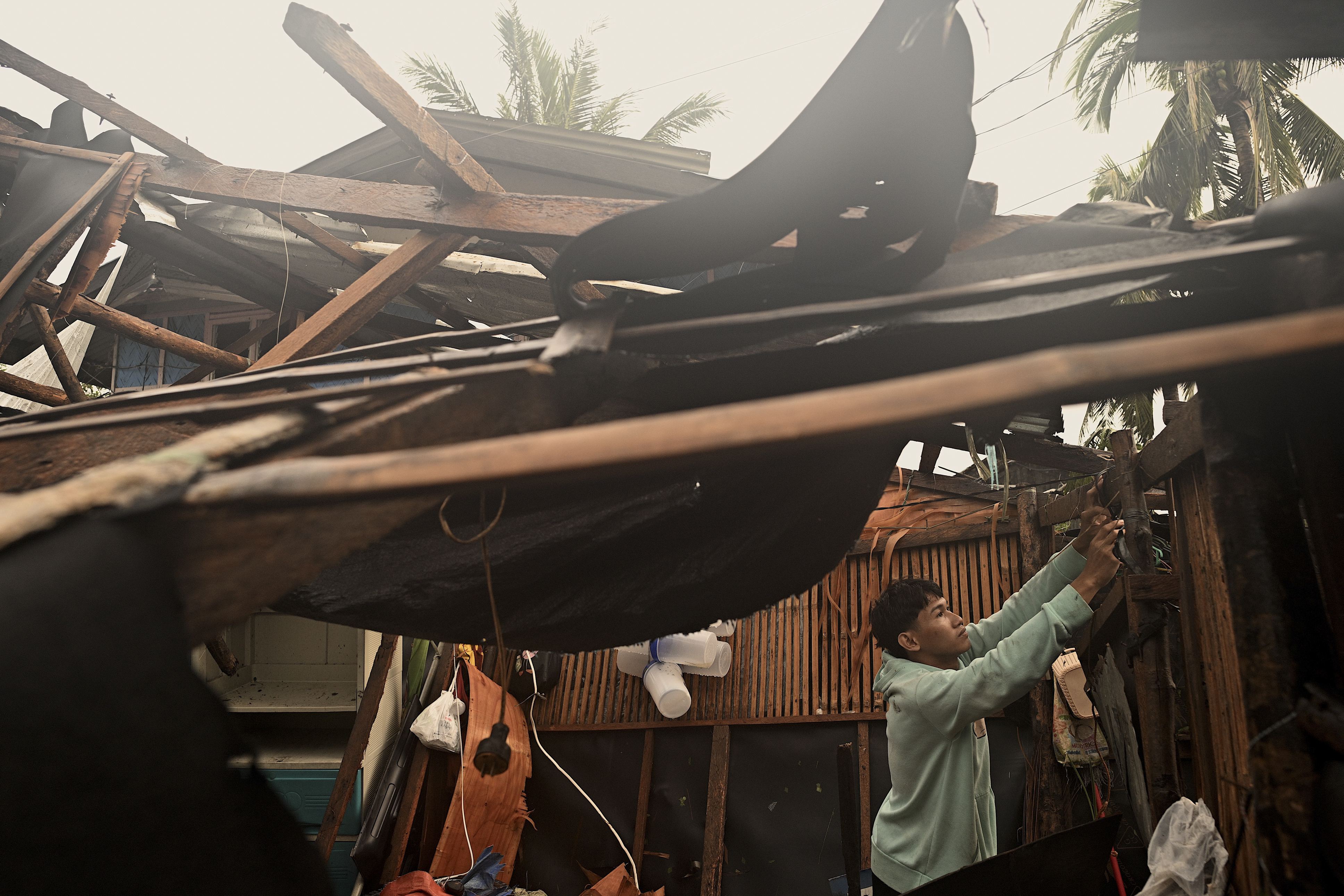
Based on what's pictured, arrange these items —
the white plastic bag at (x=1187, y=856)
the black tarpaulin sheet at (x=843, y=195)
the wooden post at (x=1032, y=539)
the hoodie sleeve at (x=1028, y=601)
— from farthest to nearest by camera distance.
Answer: the wooden post at (x=1032, y=539) < the hoodie sleeve at (x=1028, y=601) < the white plastic bag at (x=1187, y=856) < the black tarpaulin sheet at (x=843, y=195)

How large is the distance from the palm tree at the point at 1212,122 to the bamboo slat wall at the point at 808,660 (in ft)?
37.4

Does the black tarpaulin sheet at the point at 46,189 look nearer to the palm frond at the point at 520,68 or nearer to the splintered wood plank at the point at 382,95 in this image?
the splintered wood plank at the point at 382,95

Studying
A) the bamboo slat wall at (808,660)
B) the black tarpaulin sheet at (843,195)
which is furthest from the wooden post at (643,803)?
the black tarpaulin sheet at (843,195)

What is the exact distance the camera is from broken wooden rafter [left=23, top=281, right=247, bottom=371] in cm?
311

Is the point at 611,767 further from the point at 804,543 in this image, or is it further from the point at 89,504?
the point at 89,504

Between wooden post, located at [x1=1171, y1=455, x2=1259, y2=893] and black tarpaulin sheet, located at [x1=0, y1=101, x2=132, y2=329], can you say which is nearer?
wooden post, located at [x1=1171, y1=455, x2=1259, y2=893]

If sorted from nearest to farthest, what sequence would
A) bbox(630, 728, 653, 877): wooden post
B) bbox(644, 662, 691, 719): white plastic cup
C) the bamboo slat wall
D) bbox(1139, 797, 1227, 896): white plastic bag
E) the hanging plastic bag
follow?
bbox(1139, 797, 1227, 896): white plastic bag → the hanging plastic bag → the bamboo slat wall → bbox(630, 728, 653, 877): wooden post → bbox(644, 662, 691, 719): white plastic cup

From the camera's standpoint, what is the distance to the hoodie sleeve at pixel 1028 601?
140 inches

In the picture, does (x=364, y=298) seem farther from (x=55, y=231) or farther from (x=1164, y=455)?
(x=1164, y=455)

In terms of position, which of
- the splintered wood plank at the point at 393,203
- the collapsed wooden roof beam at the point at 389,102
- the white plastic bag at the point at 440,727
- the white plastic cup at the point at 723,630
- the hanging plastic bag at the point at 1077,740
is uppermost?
the collapsed wooden roof beam at the point at 389,102

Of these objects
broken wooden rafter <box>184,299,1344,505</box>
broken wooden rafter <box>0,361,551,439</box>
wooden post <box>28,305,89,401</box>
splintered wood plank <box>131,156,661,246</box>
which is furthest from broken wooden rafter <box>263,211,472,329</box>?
broken wooden rafter <box>184,299,1344,505</box>

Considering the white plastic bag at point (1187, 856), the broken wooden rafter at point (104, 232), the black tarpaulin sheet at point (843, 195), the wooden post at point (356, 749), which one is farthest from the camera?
the wooden post at point (356, 749)

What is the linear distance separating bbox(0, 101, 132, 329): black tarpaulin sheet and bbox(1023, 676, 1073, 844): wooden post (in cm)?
532

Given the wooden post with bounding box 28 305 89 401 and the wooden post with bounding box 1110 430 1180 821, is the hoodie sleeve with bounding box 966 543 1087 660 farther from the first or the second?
the wooden post with bounding box 28 305 89 401
